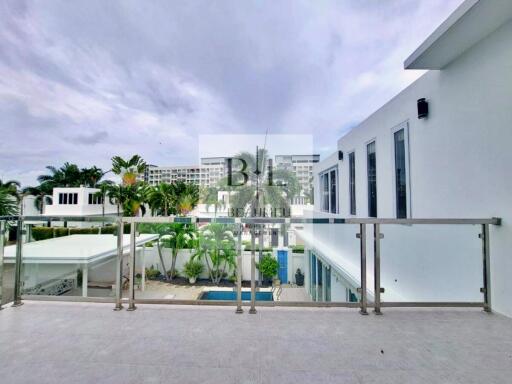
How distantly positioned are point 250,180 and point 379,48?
22.3 feet

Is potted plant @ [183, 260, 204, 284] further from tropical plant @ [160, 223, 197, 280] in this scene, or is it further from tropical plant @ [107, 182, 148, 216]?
tropical plant @ [107, 182, 148, 216]

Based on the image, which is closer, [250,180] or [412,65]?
[412,65]

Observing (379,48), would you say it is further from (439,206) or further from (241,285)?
(241,285)

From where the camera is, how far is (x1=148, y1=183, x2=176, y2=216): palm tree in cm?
2009

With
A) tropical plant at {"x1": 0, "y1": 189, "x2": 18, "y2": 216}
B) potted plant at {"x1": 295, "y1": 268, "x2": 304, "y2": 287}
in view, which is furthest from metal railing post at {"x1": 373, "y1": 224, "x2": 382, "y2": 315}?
tropical plant at {"x1": 0, "y1": 189, "x2": 18, "y2": 216}

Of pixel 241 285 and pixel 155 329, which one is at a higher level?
pixel 241 285

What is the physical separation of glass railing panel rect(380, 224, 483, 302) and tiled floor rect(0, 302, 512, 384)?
0.29 meters

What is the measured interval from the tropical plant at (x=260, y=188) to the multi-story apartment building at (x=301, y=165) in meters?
0.24

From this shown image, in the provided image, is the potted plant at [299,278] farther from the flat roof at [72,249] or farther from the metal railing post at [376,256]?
the flat roof at [72,249]

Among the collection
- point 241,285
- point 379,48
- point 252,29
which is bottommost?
point 241,285

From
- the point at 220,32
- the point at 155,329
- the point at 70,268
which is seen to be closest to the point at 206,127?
the point at 220,32

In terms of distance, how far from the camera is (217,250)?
11.2 feet

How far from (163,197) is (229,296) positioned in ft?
61.4

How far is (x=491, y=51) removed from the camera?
8.81 ft
